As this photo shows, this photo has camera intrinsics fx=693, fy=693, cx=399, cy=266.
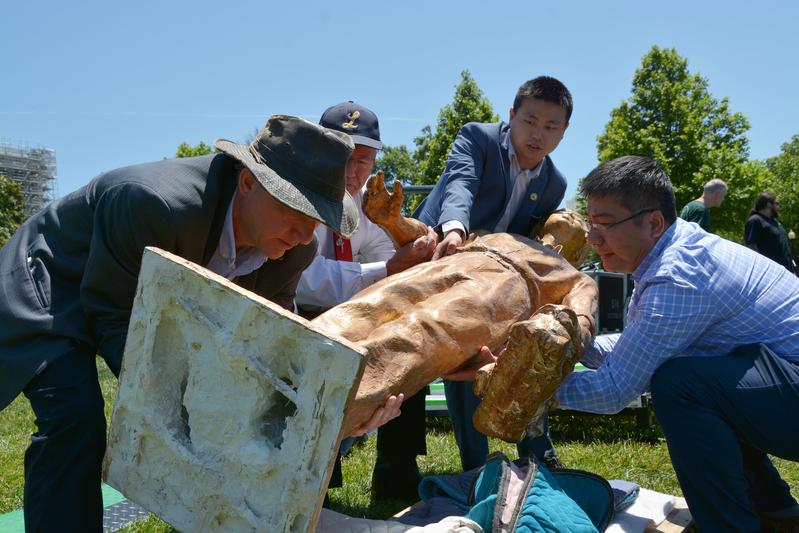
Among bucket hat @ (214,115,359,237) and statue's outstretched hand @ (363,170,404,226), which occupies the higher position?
bucket hat @ (214,115,359,237)

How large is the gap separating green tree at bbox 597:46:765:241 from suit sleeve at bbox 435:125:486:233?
18.0 metres

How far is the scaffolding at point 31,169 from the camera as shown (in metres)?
74.9

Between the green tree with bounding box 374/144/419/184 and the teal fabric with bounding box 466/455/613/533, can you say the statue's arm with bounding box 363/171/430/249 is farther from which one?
the green tree with bounding box 374/144/419/184

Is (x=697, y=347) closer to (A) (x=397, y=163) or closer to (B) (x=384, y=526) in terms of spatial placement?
(B) (x=384, y=526)

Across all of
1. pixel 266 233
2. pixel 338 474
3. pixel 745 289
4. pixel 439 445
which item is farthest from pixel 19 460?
pixel 745 289

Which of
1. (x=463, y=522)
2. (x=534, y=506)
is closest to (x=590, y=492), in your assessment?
(x=534, y=506)

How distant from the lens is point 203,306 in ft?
6.01

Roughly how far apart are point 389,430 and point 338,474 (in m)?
0.47

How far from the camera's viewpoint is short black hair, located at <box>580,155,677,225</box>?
2.82 m

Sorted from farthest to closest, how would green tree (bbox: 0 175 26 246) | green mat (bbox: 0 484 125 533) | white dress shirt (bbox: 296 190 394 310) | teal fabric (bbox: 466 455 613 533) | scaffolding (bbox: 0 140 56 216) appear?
scaffolding (bbox: 0 140 56 216)
green tree (bbox: 0 175 26 246)
white dress shirt (bbox: 296 190 394 310)
green mat (bbox: 0 484 125 533)
teal fabric (bbox: 466 455 613 533)

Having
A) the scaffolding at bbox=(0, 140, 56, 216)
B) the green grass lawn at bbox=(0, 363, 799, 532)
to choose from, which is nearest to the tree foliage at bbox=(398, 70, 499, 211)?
the green grass lawn at bbox=(0, 363, 799, 532)

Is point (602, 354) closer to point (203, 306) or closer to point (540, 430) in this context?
point (540, 430)

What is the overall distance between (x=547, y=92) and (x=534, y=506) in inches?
80.6

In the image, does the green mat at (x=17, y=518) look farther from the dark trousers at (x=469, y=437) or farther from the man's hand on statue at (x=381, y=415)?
the dark trousers at (x=469, y=437)
